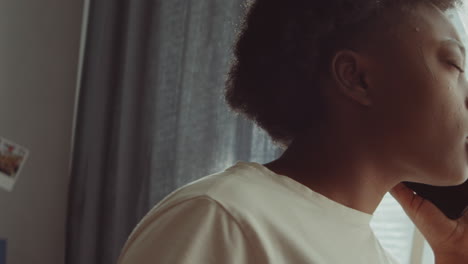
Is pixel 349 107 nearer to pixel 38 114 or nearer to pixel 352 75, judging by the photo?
pixel 352 75

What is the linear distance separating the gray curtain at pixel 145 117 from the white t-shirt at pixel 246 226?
115 centimetres

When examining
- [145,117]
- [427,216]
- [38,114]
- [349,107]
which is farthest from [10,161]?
[349,107]

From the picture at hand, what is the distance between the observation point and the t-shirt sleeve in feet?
2.35

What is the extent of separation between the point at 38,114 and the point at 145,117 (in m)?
0.66

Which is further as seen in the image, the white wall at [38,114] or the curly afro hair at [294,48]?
the white wall at [38,114]

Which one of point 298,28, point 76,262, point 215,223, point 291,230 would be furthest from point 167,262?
point 76,262

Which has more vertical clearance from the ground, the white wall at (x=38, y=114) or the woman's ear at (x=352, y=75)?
the woman's ear at (x=352, y=75)

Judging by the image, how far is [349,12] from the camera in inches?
36.9

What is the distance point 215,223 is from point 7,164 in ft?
7.36

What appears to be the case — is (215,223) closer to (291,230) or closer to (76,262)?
(291,230)

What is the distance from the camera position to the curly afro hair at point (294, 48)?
0.94 metres

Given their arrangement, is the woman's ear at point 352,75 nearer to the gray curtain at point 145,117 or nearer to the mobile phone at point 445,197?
the mobile phone at point 445,197

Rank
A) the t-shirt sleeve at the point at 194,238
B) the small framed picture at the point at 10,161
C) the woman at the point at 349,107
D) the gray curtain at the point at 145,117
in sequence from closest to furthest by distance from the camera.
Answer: the t-shirt sleeve at the point at 194,238 < the woman at the point at 349,107 < the gray curtain at the point at 145,117 < the small framed picture at the point at 10,161

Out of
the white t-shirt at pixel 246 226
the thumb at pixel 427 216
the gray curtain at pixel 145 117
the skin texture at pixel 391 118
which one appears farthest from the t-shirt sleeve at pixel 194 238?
the gray curtain at pixel 145 117
